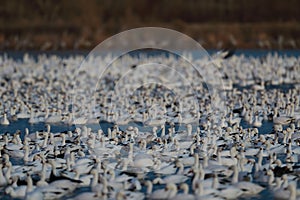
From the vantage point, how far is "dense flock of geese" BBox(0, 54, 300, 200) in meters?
11.1

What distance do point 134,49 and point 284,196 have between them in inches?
1344

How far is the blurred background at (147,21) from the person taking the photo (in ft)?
140

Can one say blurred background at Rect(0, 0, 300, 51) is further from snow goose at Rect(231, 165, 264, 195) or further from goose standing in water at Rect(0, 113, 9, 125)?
snow goose at Rect(231, 165, 264, 195)

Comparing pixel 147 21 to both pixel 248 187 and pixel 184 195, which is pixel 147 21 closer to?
pixel 248 187

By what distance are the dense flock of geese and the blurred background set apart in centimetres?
1690

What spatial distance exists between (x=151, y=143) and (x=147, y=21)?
36.9 m

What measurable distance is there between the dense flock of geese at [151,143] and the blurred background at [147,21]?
16898 mm

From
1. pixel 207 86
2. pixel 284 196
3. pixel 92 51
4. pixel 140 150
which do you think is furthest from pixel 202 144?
pixel 92 51

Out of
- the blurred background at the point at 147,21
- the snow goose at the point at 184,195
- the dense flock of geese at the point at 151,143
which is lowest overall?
the snow goose at the point at 184,195

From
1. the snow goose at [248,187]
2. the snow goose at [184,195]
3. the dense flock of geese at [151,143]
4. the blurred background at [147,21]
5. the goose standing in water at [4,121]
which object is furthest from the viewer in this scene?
the blurred background at [147,21]

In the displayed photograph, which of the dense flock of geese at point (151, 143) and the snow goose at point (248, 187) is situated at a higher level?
the dense flock of geese at point (151, 143)

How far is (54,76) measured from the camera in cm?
2866

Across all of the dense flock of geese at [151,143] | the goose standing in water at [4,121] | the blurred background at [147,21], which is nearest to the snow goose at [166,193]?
the dense flock of geese at [151,143]

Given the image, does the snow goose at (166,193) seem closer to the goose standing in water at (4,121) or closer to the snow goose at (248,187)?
the snow goose at (248,187)
